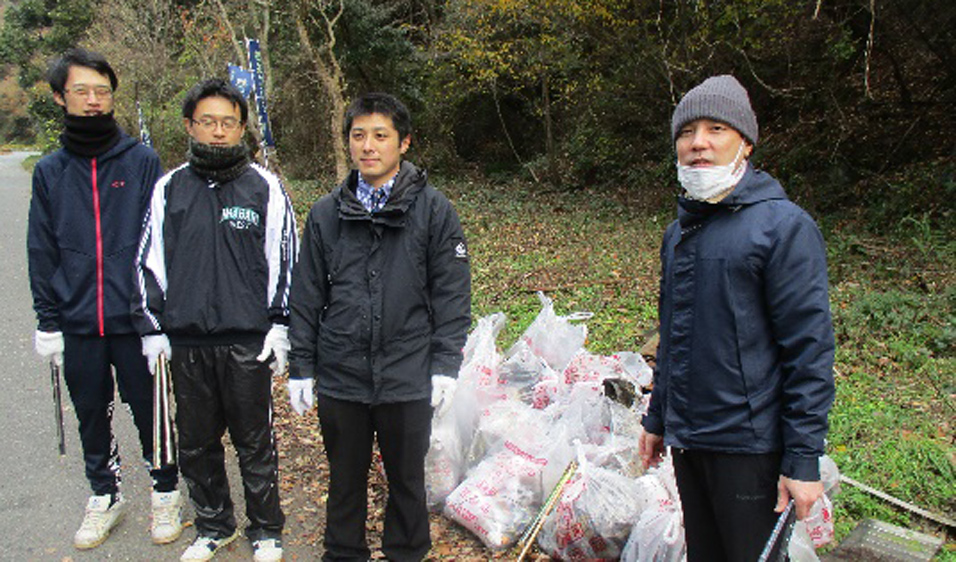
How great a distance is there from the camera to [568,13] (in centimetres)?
1225

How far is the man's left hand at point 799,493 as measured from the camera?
1929 mm

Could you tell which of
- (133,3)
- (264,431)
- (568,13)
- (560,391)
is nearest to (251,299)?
(264,431)

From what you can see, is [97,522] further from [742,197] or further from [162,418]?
[742,197]

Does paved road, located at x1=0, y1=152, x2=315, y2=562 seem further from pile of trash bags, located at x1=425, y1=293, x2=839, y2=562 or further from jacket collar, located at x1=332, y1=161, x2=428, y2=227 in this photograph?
jacket collar, located at x1=332, y1=161, x2=428, y2=227

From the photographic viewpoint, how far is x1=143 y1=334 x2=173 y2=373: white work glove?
10.4ft

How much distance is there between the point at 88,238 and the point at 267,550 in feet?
5.43

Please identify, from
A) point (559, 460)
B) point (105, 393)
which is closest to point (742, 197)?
point (559, 460)

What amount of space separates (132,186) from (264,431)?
1308 millimetres

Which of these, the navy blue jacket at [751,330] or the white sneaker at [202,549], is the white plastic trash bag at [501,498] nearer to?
the white sneaker at [202,549]

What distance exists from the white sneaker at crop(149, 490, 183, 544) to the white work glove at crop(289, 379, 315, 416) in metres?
1.05

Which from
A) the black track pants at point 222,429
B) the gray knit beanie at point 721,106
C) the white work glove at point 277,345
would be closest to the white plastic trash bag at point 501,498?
the black track pants at point 222,429

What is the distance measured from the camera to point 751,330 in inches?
79.2

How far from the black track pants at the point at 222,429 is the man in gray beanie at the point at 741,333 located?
6.13ft

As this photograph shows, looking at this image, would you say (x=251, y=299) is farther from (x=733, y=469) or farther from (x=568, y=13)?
(x=568, y=13)
